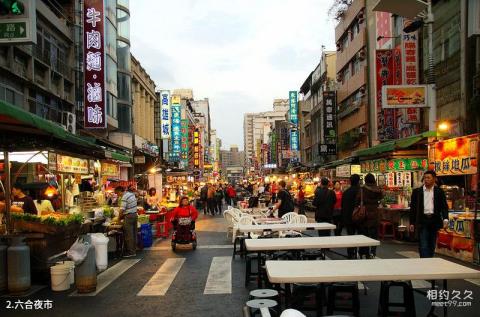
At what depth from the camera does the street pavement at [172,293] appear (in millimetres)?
7531

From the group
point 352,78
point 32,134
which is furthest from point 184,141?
point 32,134

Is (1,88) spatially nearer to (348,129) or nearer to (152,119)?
(348,129)

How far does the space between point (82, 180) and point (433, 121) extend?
1437 centimetres

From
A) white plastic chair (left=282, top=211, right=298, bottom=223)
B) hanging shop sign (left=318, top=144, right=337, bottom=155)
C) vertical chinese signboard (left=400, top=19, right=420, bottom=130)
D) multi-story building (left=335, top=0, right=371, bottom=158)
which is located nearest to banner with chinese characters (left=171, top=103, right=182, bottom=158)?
hanging shop sign (left=318, top=144, right=337, bottom=155)

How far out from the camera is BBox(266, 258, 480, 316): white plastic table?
17.4ft

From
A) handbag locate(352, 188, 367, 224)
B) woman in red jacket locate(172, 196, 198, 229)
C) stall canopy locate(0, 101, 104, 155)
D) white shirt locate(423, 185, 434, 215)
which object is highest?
stall canopy locate(0, 101, 104, 155)

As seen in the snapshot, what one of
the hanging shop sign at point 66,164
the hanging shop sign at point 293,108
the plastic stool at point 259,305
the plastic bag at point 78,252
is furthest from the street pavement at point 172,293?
the hanging shop sign at point 293,108

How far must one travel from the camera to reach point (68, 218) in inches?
437

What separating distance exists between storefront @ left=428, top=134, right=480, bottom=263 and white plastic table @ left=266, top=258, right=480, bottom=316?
5525 mm

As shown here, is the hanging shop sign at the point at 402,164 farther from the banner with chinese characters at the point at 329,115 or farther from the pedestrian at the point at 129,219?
the banner with chinese characters at the point at 329,115

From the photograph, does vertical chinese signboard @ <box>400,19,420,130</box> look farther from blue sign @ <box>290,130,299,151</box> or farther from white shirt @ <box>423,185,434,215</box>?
blue sign @ <box>290,130,299,151</box>

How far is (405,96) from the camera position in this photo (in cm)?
1758

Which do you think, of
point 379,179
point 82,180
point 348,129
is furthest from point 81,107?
point 348,129

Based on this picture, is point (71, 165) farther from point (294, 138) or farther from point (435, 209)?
point (294, 138)
